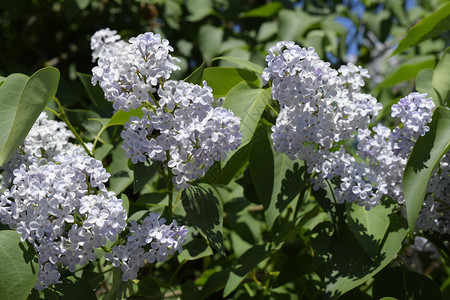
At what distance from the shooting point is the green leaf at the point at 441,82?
1545 mm

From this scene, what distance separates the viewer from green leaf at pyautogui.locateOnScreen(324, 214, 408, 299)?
53.7 inches

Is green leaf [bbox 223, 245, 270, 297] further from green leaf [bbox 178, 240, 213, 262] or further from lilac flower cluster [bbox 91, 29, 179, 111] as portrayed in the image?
lilac flower cluster [bbox 91, 29, 179, 111]

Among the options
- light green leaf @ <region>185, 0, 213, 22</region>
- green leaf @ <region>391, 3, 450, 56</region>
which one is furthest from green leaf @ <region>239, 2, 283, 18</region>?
green leaf @ <region>391, 3, 450, 56</region>

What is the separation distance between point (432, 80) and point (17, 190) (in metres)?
1.19

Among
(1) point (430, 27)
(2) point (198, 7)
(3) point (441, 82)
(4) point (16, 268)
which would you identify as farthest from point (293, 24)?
(4) point (16, 268)

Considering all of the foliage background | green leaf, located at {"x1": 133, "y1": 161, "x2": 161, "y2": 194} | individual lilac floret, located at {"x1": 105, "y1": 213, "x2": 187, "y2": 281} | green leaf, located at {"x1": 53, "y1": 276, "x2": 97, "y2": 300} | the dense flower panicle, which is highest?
green leaf, located at {"x1": 133, "y1": 161, "x2": 161, "y2": 194}

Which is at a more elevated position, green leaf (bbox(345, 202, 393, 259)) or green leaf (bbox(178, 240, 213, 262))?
green leaf (bbox(345, 202, 393, 259))

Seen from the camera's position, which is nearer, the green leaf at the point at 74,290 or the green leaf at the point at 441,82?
the green leaf at the point at 74,290

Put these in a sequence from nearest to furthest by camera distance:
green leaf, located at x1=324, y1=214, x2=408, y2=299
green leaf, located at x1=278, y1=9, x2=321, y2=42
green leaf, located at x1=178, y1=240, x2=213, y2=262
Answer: green leaf, located at x1=324, y1=214, x2=408, y2=299 < green leaf, located at x1=178, y1=240, x2=213, y2=262 < green leaf, located at x1=278, y1=9, x2=321, y2=42

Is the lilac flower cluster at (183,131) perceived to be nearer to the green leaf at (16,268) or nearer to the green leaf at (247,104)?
the green leaf at (247,104)

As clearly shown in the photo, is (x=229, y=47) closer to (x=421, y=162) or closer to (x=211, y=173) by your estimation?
(x=211, y=173)

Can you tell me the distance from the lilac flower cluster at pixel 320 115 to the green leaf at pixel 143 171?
314 millimetres

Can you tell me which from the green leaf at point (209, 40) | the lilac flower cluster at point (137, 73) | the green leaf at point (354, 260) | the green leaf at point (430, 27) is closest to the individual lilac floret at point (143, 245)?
the lilac flower cluster at point (137, 73)

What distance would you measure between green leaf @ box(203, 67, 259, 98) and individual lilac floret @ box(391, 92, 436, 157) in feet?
1.33
